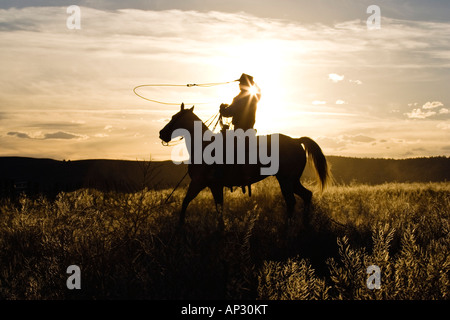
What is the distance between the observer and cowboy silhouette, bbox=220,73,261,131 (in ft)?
33.9

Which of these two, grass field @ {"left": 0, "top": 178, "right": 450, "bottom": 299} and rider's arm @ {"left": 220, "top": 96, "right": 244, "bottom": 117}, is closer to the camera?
grass field @ {"left": 0, "top": 178, "right": 450, "bottom": 299}

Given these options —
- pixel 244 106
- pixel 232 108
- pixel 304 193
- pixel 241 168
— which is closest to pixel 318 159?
pixel 304 193

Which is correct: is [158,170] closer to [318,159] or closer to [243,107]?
[318,159]

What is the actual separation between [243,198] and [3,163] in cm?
6012

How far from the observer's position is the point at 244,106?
10.4 m

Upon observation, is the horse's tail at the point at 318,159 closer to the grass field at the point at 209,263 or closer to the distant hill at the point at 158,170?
the grass field at the point at 209,263

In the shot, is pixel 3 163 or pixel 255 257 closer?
pixel 255 257

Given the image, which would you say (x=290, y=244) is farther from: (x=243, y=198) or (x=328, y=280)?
(x=243, y=198)

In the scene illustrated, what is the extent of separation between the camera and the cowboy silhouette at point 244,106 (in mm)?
10344

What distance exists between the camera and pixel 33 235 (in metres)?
8.12

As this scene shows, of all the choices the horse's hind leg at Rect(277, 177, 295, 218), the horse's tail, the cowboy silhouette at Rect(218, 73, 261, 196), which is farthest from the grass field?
the horse's tail

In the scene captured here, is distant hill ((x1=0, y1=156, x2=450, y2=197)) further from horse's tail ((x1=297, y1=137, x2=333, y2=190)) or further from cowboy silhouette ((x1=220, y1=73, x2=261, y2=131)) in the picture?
cowboy silhouette ((x1=220, y1=73, x2=261, y2=131))
